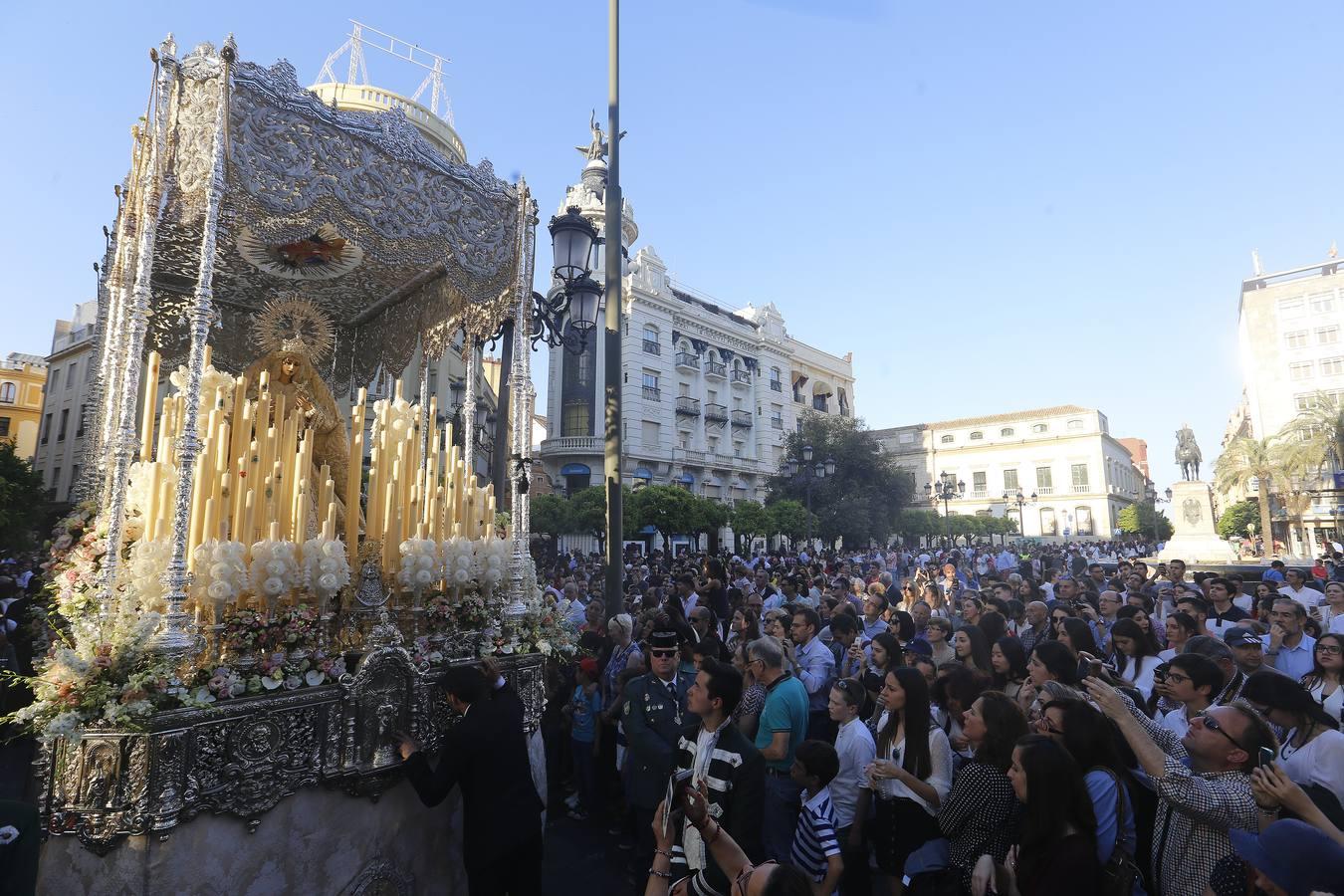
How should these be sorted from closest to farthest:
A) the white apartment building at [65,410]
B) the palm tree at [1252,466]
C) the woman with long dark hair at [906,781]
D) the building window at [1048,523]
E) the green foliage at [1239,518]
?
the woman with long dark hair at [906,781], the white apartment building at [65,410], the palm tree at [1252,466], the green foliage at [1239,518], the building window at [1048,523]

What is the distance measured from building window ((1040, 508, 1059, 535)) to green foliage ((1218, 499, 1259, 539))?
2382cm

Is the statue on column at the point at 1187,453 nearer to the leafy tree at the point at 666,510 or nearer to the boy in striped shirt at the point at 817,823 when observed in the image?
the leafy tree at the point at 666,510

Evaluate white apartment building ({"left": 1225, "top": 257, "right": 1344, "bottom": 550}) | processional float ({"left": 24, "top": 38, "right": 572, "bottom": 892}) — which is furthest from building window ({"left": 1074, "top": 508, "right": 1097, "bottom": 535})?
processional float ({"left": 24, "top": 38, "right": 572, "bottom": 892})

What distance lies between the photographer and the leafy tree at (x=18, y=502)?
1662 centimetres

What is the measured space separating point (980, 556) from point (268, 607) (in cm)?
2572

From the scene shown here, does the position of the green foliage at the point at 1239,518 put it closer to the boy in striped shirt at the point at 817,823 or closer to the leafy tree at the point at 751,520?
the leafy tree at the point at 751,520

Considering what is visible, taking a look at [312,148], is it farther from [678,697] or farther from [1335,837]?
[1335,837]

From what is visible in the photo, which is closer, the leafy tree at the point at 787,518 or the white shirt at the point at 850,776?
the white shirt at the point at 850,776

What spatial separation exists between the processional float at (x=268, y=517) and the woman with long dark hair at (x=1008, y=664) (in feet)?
10.7

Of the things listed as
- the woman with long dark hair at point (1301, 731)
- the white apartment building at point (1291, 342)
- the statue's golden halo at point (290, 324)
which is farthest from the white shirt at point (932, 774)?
the white apartment building at point (1291, 342)

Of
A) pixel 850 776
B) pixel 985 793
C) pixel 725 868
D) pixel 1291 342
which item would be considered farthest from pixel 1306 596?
pixel 1291 342

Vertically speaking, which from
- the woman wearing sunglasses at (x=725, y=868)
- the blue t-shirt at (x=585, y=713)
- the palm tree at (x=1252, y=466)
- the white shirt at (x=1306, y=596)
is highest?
the palm tree at (x=1252, y=466)

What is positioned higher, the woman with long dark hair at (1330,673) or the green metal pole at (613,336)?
the green metal pole at (613,336)

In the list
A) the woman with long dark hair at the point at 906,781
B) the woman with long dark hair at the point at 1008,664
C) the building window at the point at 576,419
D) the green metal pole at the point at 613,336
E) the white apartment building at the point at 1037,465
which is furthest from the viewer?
the white apartment building at the point at 1037,465
